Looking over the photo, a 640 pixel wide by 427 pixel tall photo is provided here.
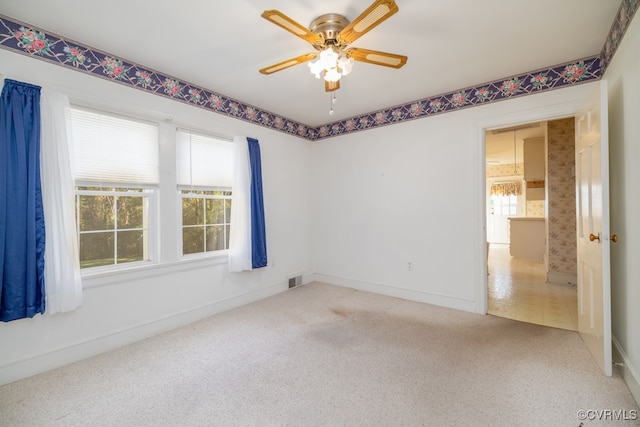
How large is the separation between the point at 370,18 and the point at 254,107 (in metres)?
2.52

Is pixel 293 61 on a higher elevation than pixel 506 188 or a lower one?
higher

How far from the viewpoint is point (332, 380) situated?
77.6 inches

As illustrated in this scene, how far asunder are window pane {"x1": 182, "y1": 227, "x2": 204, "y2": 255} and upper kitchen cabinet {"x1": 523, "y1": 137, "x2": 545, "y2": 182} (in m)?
6.53

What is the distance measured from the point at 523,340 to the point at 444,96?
2.81 meters

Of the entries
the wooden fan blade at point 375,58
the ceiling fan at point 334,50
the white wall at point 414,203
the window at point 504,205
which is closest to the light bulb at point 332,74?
the ceiling fan at point 334,50

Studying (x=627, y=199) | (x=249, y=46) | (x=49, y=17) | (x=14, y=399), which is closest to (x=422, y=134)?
(x=627, y=199)

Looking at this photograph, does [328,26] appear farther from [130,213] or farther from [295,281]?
[295,281]

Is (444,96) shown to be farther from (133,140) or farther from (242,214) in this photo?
(133,140)

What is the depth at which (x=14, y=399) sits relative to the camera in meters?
1.81

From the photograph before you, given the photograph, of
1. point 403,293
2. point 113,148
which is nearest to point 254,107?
point 113,148

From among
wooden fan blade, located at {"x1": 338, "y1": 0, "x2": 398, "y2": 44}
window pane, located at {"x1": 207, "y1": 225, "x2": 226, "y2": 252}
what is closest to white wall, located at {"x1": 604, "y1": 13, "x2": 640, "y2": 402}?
wooden fan blade, located at {"x1": 338, "y1": 0, "x2": 398, "y2": 44}

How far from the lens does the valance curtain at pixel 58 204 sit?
6.91ft

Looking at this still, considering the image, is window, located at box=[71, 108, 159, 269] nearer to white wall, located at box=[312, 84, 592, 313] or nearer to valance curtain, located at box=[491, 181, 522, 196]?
white wall, located at box=[312, 84, 592, 313]

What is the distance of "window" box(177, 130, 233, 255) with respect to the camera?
3.09 meters
